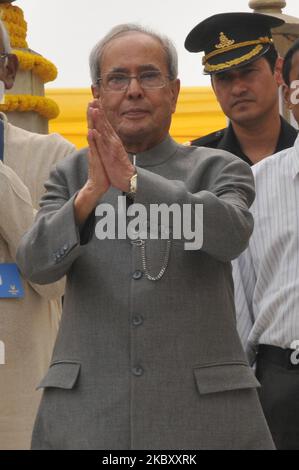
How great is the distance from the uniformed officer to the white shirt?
54 cm

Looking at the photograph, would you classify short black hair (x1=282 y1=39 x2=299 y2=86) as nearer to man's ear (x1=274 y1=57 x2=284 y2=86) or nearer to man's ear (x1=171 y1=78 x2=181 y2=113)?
man's ear (x1=274 y1=57 x2=284 y2=86)

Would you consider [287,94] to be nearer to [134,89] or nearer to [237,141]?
[237,141]

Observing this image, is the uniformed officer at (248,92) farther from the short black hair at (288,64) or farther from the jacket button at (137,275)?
the jacket button at (137,275)

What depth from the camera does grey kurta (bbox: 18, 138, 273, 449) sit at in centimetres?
355

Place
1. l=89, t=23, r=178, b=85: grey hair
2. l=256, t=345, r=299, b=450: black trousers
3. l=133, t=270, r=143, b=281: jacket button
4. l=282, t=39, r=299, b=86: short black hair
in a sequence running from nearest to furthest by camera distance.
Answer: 1. l=133, t=270, r=143, b=281: jacket button
2. l=89, t=23, r=178, b=85: grey hair
3. l=256, t=345, r=299, b=450: black trousers
4. l=282, t=39, r=299, b=86: short black hair

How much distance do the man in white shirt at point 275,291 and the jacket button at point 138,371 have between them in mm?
910

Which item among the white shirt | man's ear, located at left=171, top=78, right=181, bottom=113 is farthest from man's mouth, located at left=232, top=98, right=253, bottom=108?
man's ear, located at left=171, top=78, right=181, bottom=113

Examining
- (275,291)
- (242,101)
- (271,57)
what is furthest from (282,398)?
(271,57)

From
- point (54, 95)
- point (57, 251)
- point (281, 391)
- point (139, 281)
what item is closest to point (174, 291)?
point (139, 281)

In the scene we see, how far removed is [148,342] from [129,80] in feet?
2.43

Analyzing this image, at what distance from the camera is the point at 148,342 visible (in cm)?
359
